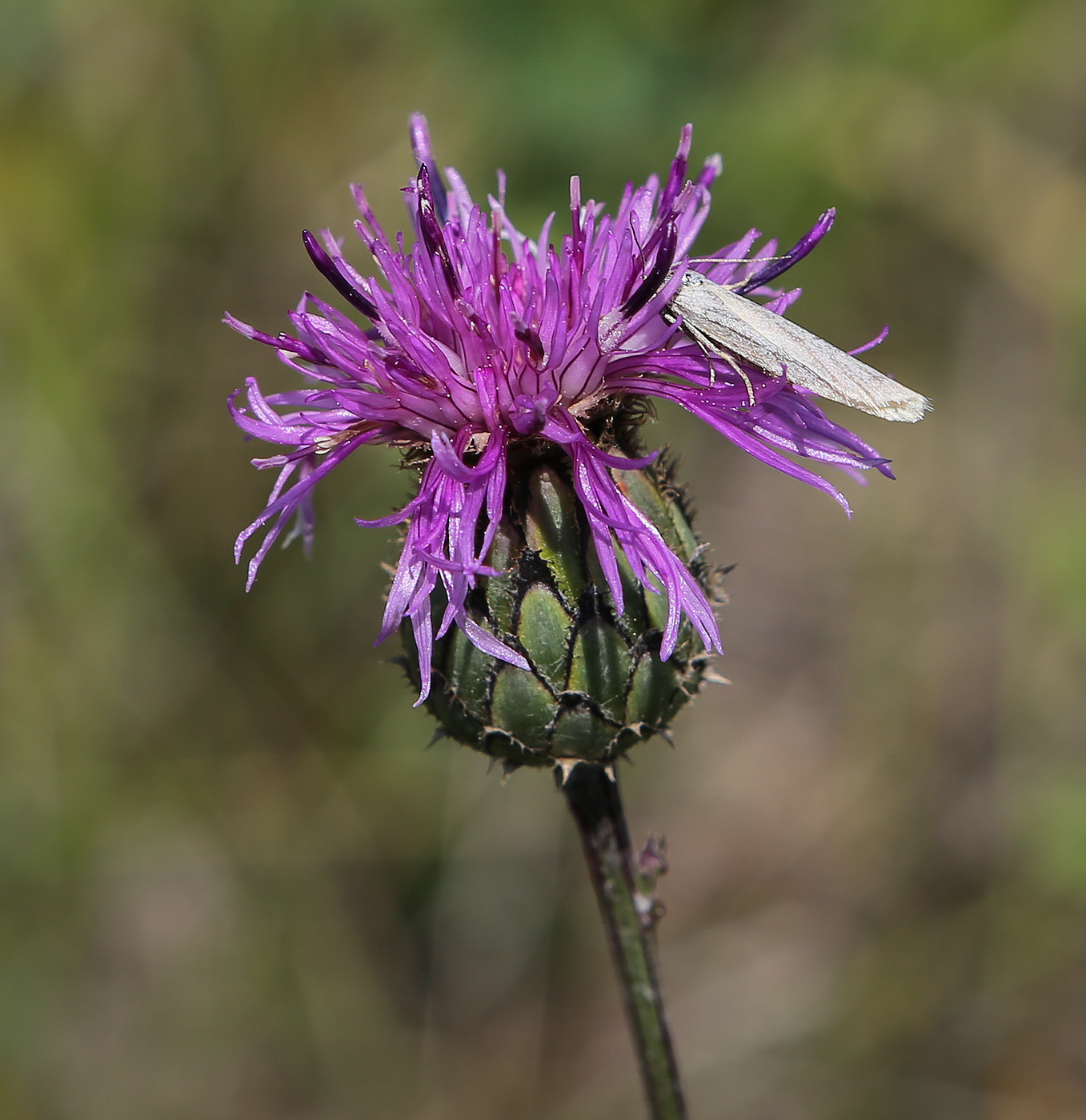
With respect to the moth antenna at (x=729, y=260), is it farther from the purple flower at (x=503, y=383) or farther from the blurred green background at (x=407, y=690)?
the blurred green background at (x=407, y=690)

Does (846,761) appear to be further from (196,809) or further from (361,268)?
(361,268)

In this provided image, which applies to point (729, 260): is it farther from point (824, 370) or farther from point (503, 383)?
point (503, 383)

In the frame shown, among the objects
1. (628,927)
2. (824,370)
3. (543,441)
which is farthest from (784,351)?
(628,927)

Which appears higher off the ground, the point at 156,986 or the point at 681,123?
the point at 681,123

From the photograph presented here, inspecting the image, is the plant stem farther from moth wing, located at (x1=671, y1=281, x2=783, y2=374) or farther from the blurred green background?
the blurred green background

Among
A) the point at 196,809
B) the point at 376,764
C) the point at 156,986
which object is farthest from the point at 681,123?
the point at 156,986

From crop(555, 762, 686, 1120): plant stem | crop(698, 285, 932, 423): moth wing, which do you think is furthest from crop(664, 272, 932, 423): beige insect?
crop(555, 762, 686, 1120): plant stem
